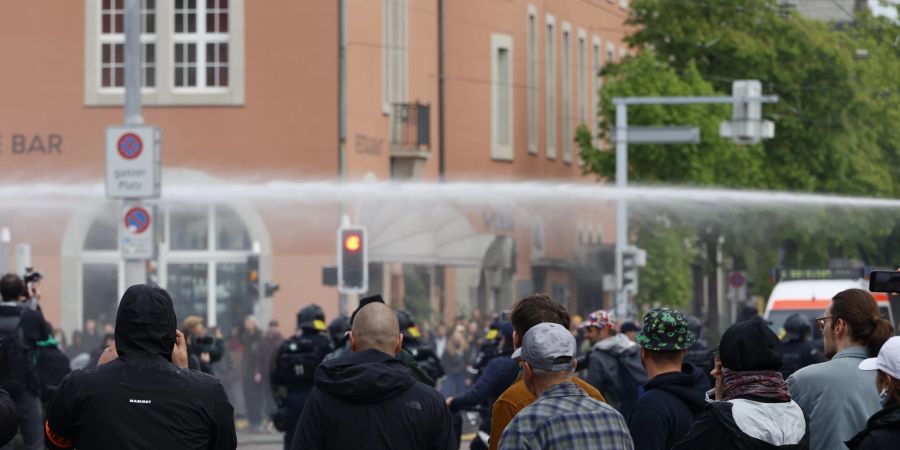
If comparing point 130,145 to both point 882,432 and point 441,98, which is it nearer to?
point 882,432

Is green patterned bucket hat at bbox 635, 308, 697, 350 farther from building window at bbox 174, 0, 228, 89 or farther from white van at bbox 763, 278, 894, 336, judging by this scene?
building window at bbox 174, 0, 228, 89

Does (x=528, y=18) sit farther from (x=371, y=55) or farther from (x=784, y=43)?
(x=371, y=55)

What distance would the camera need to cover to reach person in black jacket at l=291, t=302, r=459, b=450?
7.11 m

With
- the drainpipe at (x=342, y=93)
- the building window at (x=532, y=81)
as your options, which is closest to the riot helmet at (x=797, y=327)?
the drainpipe at (x=342, y=93)

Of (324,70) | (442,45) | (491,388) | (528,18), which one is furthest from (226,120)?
(491,388)

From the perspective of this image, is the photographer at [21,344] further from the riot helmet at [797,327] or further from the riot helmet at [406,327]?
the riot helmet at [797,327]

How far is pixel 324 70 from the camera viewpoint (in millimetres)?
34688

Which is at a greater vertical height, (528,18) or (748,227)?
(528,18)

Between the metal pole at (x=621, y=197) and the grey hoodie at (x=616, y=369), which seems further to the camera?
the metal pole at (x=621, y=197)

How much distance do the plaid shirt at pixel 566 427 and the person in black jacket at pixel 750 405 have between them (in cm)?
42

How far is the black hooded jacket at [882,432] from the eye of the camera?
633 cm

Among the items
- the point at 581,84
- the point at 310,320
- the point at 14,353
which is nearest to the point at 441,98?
the point at 581,84

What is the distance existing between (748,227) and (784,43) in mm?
4641

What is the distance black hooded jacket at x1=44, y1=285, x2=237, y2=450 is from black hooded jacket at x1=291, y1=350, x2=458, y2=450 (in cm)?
70
